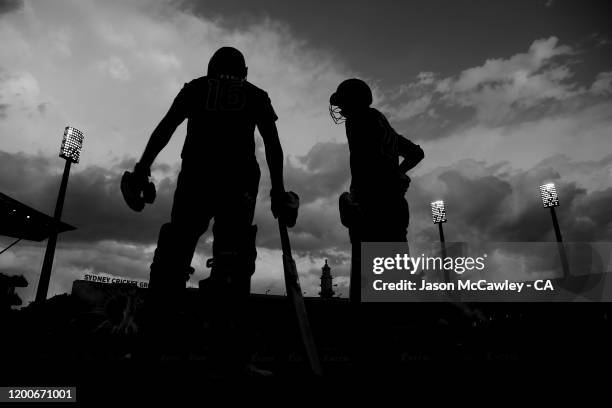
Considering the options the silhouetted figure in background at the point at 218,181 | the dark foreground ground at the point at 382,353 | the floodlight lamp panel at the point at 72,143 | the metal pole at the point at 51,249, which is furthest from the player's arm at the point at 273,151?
the floodlight lamp panel at the point at 72,143

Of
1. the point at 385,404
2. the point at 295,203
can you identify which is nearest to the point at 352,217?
the point at 295,203

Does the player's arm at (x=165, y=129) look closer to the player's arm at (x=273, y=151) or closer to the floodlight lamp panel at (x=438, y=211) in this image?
the player's arm at (x=273, y=151)

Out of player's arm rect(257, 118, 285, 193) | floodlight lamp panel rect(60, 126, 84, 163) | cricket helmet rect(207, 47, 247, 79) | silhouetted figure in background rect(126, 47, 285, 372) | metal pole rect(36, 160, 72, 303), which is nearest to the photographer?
silhouetted figure in background rect(126, 47, 285, 372)

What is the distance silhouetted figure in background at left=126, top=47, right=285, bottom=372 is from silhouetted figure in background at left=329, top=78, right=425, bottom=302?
0.90 metres

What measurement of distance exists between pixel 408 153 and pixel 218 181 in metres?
2.27

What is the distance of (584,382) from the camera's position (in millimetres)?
2008

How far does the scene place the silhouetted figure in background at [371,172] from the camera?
3139 mm

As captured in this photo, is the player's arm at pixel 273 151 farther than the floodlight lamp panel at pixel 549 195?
No

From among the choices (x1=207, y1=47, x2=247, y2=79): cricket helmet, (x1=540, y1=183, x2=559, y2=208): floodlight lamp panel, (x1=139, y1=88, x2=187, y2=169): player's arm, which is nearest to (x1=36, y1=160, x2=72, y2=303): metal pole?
(x1=139, y1=88, x2=187, y2=169): player's arm

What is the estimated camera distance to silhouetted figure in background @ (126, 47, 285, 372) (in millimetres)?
2496

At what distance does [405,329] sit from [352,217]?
3.68ft

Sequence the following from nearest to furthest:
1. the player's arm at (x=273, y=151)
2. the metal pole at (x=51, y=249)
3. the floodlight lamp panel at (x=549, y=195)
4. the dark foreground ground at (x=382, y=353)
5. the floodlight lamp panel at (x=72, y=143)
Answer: the dark foreground ground at (x=382, y=353) < the player's arm at (x=273, y=151) < the metal pole at (x=51, y=249) < the floodlight lamp panel at (x=72, y=143) < the floodlight lamp panel at (x=549, y=195)

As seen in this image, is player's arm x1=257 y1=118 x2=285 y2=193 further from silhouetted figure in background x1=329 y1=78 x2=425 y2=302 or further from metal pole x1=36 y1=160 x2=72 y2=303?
metal pole x1=36 y1=160 x2=72 y2=303

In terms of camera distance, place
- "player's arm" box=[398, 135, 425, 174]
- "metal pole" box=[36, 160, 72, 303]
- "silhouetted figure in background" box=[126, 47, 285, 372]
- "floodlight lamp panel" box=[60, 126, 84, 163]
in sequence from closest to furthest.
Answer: "silhouetted figure in background" box=[126, 47, 285, 372] < "player's arm" box=[398, 135, 425, 174] < "metal pole" box=[36, 160, 72, 303] < "floodlight lamp panel" box=[60, 126, 84, 163]
